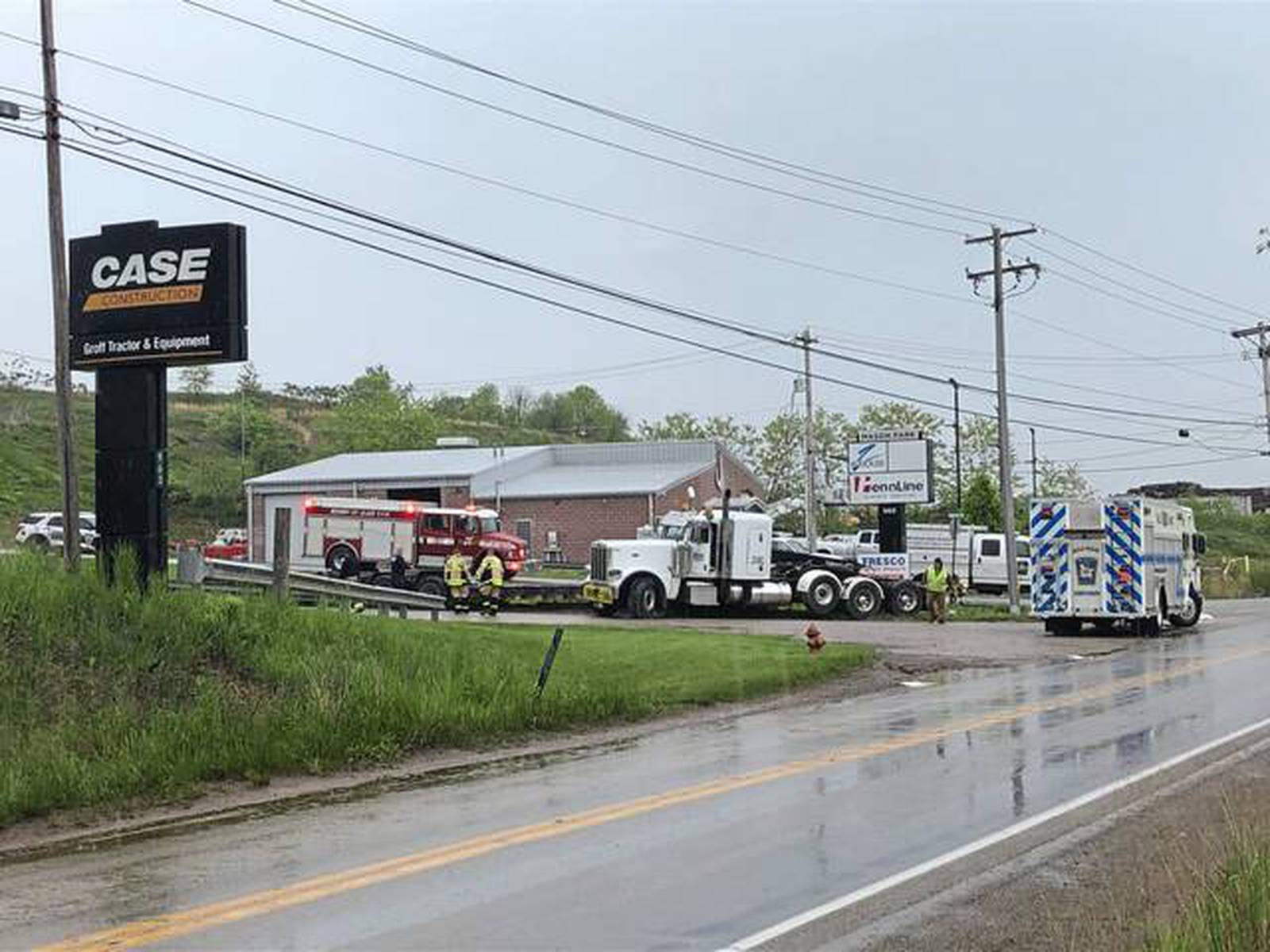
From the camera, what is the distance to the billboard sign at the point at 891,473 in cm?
4909

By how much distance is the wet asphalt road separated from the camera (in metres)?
7.08

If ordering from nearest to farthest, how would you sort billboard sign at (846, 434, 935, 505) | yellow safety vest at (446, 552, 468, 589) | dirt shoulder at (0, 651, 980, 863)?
dirt shoulder at (0, 651, 980, 863)
yellow safety vest at (446, 552, 468, 589)
billboard sign at (846, 434, 935, 505)

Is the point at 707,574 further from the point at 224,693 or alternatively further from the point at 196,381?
the point at 196,381

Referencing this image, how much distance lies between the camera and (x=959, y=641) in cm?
2986

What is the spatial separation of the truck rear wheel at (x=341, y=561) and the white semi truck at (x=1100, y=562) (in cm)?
2114

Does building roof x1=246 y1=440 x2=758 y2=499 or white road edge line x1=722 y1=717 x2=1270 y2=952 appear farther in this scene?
building roof x1=246 y1=440 x2=758 y2=499

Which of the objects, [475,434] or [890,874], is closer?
[890,874]

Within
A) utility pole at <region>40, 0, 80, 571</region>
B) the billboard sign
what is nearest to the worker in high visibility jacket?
the billboard sign

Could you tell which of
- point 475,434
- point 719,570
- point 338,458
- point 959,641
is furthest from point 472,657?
point 475,434

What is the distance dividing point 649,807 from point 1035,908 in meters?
3.76

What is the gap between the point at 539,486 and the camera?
67.2m

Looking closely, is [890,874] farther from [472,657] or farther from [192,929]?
[472,657]

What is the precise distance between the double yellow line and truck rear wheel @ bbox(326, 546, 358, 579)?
30221mm

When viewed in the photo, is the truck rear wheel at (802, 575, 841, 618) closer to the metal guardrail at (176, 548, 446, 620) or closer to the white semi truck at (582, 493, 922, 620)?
the white semi truck at (582, 493, 922, 620)
